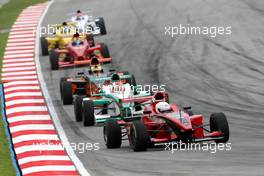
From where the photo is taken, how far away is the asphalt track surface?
18.0m

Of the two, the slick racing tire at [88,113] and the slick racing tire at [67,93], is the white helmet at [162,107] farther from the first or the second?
the slick racing tire at [67,93]

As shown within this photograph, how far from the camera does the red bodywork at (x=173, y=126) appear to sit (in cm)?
1925

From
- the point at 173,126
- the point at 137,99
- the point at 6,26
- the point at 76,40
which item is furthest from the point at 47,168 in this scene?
the point at 6,26

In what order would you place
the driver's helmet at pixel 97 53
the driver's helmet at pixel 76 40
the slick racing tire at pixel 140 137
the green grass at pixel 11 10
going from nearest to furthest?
the slick racing tire at pixel 140 137 → the driver's helmet at pixel 97 53 → the driver's helmet at pixel 76 40 → the green grass at pixel 11 10

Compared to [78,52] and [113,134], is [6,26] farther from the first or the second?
[113,134]

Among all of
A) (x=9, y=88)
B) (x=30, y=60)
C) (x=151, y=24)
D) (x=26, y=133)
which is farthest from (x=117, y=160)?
(x=151, y=24)

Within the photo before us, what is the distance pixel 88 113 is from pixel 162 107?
339 cm

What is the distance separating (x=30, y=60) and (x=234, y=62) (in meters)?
8.75

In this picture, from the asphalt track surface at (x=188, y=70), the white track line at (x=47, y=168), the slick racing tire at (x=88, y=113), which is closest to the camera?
the asphalt track surface at (x=188, y=70)

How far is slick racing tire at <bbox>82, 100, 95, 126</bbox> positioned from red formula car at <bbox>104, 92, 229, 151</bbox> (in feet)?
7.50

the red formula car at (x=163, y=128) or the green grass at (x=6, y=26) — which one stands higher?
the red formula car at (x=163, y=128)

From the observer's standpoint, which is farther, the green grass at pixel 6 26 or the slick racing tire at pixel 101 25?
the slick racing tire at pixel 101 25

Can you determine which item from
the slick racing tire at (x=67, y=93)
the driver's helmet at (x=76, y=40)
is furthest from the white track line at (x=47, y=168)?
the driver's helmet at (x=76, y=40)

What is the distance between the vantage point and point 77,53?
106 ft
